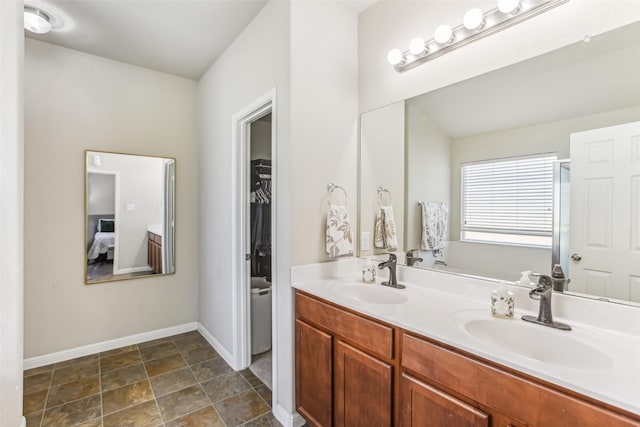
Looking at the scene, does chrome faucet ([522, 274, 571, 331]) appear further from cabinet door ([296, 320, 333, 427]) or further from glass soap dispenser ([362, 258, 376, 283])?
cabinet door ([296, 320, 333, 427])

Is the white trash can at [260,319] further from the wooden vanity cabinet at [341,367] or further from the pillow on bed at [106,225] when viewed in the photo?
the pillow on bed at [106,225]

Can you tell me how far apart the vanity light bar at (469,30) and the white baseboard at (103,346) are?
10.4ft

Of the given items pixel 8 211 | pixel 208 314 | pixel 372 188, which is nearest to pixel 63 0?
pixel 8 211

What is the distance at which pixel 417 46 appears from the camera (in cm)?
168

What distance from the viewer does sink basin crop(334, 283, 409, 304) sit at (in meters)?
1.68

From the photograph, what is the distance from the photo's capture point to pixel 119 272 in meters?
2.87

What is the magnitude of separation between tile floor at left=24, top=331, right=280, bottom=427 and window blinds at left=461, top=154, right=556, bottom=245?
1.72 m

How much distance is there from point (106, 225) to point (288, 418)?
7.62 feet

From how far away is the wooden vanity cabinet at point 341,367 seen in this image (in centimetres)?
130

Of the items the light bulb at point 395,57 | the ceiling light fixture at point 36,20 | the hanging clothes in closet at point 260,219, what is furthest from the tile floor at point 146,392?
the ceiling light fixture at point 36,20

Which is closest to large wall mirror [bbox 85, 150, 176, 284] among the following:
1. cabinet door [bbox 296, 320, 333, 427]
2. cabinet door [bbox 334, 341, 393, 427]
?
cabinet door [bbox 296, 320, 333, 427]

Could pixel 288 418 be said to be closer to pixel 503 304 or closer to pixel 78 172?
pixel 503 304

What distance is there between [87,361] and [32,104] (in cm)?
220

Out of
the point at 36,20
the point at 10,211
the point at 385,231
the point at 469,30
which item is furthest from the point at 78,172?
the point at 469,30
